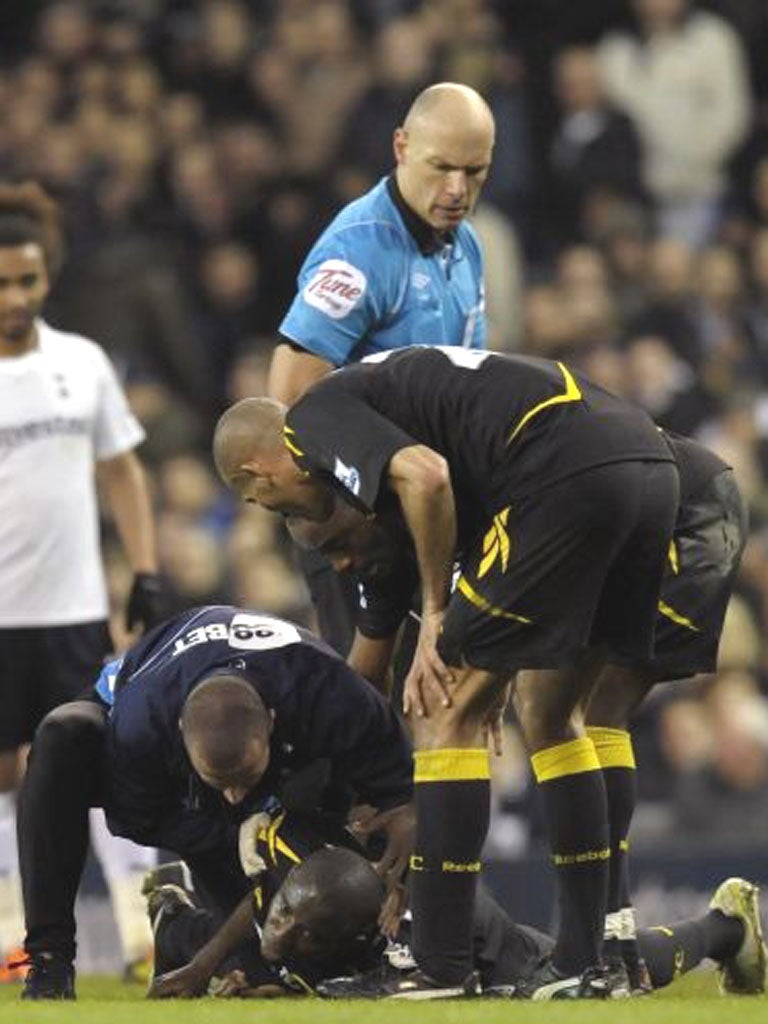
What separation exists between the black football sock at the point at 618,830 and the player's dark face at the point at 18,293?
2758 millimetres

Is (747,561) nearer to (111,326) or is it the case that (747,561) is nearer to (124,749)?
(111,326)

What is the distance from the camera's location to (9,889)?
33.4ft

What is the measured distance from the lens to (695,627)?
27.6ft

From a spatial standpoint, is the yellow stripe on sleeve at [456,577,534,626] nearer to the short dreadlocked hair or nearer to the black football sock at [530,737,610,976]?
the black football sock at [530,737,610,976]

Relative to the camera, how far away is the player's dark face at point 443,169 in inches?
362

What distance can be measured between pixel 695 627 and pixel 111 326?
7.29 m

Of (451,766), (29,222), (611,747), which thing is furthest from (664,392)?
(451,766)

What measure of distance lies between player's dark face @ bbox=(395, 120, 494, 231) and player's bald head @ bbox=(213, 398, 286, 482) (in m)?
1.38

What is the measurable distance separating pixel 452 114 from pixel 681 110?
681cm

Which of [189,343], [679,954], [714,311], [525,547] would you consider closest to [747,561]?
[714,311]

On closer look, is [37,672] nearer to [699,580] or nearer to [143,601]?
[143,601]

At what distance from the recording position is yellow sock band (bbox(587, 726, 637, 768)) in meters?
8.53

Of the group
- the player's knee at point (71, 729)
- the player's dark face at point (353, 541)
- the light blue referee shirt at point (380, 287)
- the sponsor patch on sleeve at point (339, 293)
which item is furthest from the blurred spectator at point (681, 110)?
the player's knee at point (71, 729)

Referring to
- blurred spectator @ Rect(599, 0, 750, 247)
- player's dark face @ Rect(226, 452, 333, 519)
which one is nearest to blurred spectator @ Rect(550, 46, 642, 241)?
blurred spectator @ Rect(599, 0, 750, 247)
